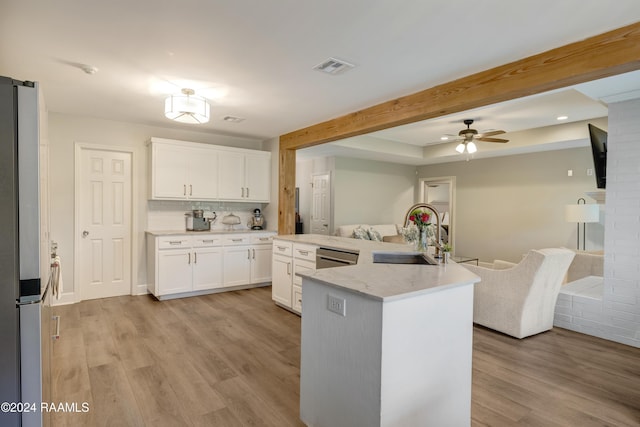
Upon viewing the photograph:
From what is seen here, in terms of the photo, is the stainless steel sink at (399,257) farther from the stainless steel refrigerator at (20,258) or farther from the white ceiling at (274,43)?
the stainless steel refrigerator at (20,258)

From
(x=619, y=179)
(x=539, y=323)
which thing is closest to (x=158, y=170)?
(x=539, y=323)

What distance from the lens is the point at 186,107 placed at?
3.33 meters

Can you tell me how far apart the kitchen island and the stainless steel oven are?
1254mm

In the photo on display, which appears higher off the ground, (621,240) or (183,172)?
(183,172)

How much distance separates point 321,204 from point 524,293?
499cm

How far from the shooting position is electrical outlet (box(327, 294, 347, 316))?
5.45 feet

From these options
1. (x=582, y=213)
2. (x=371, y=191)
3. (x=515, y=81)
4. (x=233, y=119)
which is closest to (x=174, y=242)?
(x=233, y=119)

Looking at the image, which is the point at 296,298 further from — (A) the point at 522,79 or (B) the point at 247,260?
(A) the point at 522,79

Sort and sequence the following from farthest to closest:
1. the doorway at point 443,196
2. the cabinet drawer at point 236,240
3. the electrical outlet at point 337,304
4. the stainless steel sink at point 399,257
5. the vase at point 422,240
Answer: the doorway at point 443,196, the cabinet drawer at point 236,240, the stainless steel sink at point 399,257, the vase at point 422,240, the electrical outlet at point 337,304

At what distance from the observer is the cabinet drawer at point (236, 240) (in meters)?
4.96

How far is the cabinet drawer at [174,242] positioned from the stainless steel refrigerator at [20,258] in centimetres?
325

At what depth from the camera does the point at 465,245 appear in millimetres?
7660

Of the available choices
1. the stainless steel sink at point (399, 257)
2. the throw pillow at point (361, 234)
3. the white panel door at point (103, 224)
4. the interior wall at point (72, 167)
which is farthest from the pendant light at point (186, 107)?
the throw pillow at point (361, 234)

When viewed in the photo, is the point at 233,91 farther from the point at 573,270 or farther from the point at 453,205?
the point at 453,205
